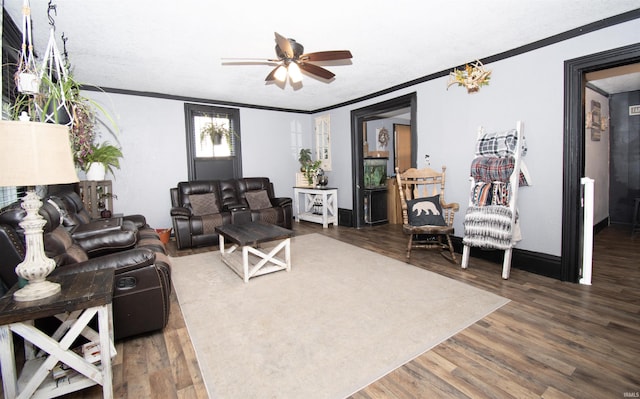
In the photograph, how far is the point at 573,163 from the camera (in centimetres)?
295

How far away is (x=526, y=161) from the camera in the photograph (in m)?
3.32

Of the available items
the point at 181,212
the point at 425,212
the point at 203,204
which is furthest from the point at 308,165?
the point at 425,212

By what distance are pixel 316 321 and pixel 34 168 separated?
1896mm

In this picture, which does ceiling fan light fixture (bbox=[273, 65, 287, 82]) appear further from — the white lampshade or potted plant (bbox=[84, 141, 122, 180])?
potted plant (bbox=[84, 141, 122, 180])

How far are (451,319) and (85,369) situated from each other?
7.55ft

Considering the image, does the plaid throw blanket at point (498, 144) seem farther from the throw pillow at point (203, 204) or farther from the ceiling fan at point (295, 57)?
the throw pillow at point (203, 204)

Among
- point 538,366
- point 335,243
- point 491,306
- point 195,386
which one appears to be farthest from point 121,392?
point 335,243

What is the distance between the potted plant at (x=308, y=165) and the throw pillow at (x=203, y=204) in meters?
2.02

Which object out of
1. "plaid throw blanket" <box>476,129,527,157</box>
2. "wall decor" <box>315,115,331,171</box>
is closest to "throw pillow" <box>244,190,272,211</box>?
"wall decor" <box>315,115,331,171</box>

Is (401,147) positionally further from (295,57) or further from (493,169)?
(295,57)

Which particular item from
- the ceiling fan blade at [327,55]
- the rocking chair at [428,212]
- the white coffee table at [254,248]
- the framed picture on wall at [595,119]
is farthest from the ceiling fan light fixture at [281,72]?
the framed picture on wall at [595,119]

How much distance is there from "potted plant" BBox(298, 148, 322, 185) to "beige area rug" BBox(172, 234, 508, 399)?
2.95m

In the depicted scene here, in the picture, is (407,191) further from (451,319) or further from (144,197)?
(144,197)

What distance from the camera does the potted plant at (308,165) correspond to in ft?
20.7
